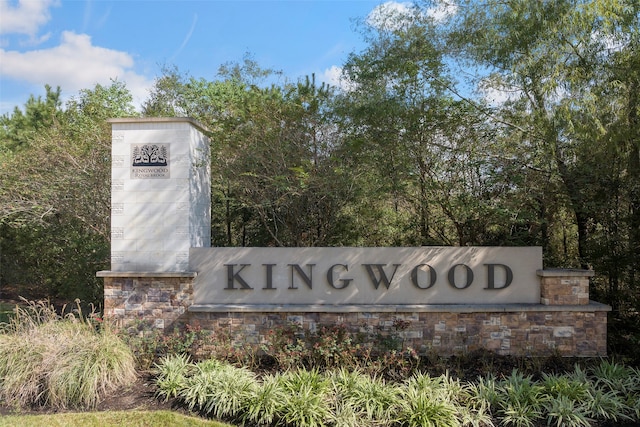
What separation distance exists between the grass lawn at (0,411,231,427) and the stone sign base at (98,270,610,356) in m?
1.67

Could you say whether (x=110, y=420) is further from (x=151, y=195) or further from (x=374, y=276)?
(x=374, y=276)

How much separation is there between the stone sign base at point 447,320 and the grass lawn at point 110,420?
5.49 feet

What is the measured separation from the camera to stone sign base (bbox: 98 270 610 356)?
5.91 m

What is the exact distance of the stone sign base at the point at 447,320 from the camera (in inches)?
233

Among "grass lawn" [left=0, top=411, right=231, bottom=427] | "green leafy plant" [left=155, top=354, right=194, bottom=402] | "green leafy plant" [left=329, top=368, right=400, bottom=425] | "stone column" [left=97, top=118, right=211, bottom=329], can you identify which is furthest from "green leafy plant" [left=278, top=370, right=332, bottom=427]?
"stone column" [left=97, top=118, right=211, bottom=329]

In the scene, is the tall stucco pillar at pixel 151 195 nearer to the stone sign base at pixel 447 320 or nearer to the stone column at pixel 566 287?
the stone sign base at pixel 447 320

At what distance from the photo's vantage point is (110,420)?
4.52 metres

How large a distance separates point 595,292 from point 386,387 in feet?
13.5

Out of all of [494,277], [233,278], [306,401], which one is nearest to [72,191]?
[233,278]

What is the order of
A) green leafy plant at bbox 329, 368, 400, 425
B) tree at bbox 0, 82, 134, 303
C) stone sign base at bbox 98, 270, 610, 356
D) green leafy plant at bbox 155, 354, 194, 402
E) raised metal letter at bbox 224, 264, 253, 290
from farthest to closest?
tree at bbox 0, 82, 134, 303 < raised metal letter at bbox 224, 264, 253, 290 < stone sign base at bbox 98, 270, 610, 356 < green leafy plant at bbox 155, 354, 194, 402 < green leafy plant at bbox 329, 368, 400, 425

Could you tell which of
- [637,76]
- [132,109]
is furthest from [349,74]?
[132,109]

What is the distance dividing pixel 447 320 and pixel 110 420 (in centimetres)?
422

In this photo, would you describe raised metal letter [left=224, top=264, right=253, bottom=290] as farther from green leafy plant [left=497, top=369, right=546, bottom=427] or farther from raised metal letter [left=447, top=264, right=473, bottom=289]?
green leafy plant [left=497, top=369, right=546, bottom=427]

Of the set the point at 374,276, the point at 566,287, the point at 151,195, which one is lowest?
the point at 566,287
